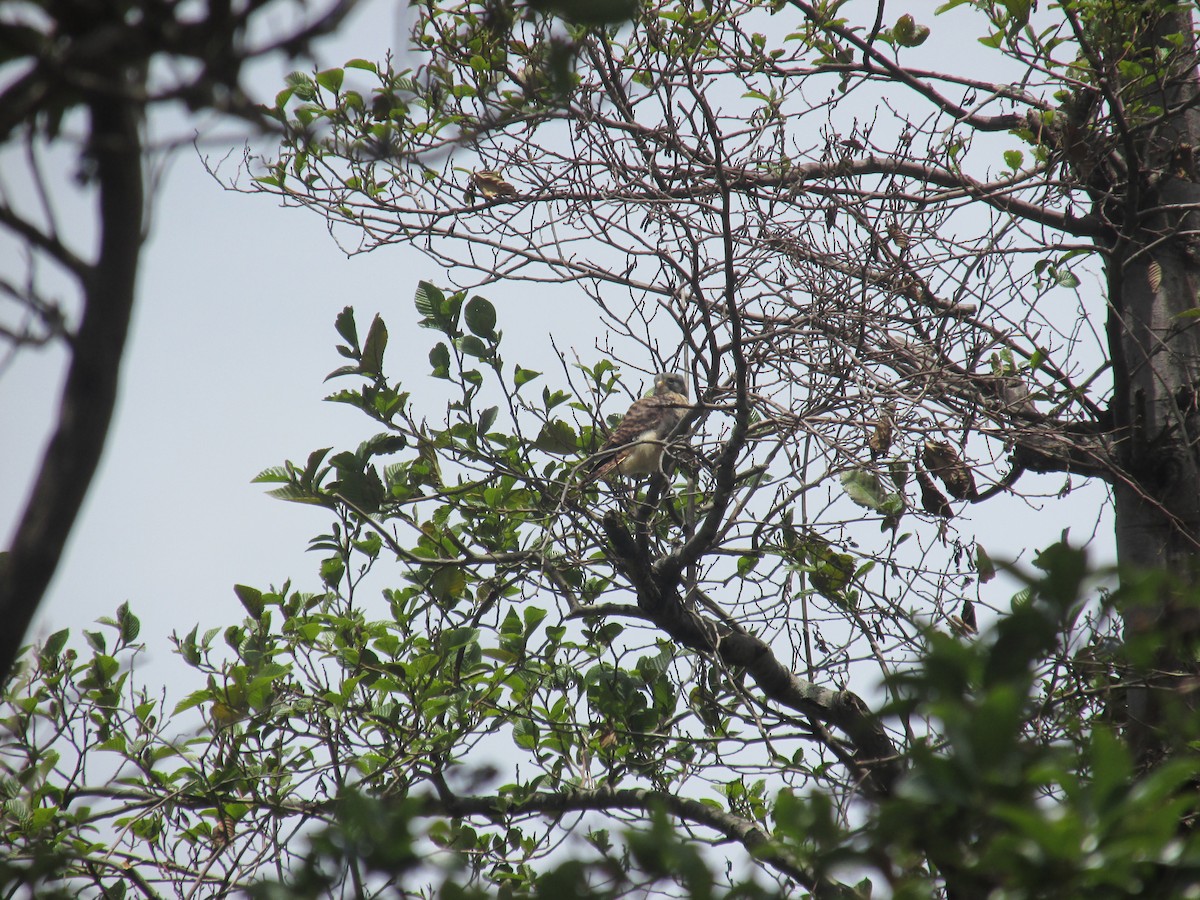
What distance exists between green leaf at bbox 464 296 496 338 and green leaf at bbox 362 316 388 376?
0.36 m

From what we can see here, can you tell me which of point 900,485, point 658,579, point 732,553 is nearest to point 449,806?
point 658,579

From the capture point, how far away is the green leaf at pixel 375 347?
408 cm

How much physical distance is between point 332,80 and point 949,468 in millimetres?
3243

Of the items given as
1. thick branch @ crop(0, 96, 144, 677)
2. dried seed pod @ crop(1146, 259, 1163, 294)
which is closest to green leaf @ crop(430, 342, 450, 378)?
thick branch @ crop(0, 96, 144, 677)

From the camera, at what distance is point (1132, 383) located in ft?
15.4

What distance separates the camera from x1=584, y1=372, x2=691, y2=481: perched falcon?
4855 millimetres

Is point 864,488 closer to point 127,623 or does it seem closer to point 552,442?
point 552,442

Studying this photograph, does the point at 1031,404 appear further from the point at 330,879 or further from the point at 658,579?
the point at 330,879

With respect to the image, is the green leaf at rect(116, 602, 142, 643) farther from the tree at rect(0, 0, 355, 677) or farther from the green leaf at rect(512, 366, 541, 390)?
the tree at rect(0, 0, 355, 677)

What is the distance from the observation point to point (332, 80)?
473 centimetres

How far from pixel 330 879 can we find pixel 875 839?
0.70 metres

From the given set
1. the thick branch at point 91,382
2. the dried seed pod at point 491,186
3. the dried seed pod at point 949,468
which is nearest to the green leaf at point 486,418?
the dried seed pod at point 491,186

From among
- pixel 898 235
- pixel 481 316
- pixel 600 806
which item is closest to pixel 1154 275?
pixel 898 235

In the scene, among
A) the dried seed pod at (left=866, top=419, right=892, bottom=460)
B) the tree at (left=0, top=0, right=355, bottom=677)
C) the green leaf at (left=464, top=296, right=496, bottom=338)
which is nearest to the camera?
the tree at (left=0, top=0, right=355, bottom=677)
